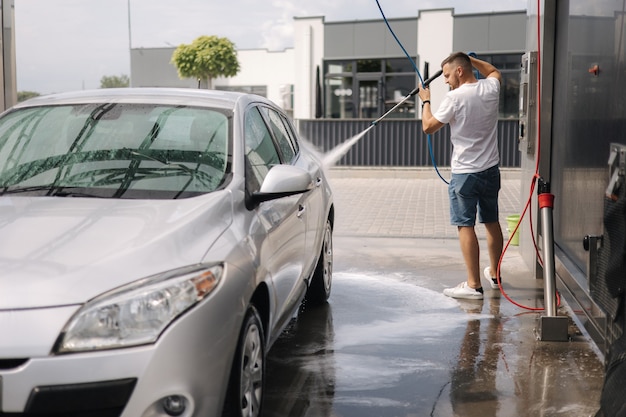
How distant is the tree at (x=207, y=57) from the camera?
49.8 m

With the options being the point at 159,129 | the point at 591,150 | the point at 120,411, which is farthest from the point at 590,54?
the point at 120,411

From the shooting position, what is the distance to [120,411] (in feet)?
8.77

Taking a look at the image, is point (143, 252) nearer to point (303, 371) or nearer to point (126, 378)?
point (126, 378)

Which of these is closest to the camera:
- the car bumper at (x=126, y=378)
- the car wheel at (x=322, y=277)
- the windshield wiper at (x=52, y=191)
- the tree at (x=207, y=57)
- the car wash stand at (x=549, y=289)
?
the car bumper at (x=126, y=378)

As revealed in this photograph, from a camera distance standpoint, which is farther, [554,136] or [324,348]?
[554,136]

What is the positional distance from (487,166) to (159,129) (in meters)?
3.06

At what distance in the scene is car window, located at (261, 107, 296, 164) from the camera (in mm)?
5043

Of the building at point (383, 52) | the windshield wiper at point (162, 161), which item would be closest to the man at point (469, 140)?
the windshield wiper at point (162, 161)

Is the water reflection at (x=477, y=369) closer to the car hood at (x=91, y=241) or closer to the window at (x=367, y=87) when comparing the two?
the car hood at (x=91, y=241)

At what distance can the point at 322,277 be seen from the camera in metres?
6.04

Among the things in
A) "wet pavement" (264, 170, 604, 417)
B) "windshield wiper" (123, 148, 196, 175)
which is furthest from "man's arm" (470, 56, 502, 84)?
"windshield wiper" (123, 148, 196, 175)

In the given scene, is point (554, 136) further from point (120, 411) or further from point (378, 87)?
point (378, 87)

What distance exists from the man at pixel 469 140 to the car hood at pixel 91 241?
311 cm

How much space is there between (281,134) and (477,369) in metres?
2.00
